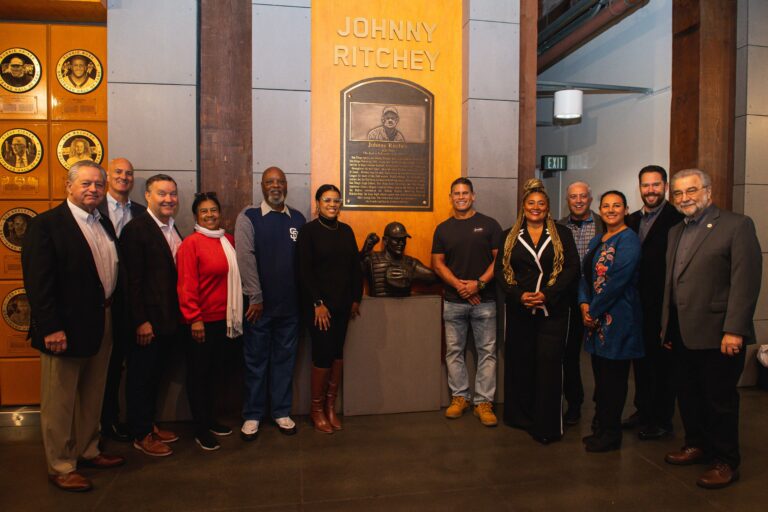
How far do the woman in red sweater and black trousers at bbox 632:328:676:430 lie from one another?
2.88m

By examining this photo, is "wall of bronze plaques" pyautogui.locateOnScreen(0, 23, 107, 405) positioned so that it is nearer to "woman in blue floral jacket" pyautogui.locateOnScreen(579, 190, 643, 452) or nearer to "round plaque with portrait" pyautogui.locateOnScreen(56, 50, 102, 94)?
"round plaque with portrait" pyautogui.locateOnScreen(56, 50, 102, 94)

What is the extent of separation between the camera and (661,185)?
3.54 meters

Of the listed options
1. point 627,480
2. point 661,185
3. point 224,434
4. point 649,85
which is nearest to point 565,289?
point 661,185

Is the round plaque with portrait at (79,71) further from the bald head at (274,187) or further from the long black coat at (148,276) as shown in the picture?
the bald head at (274,187)

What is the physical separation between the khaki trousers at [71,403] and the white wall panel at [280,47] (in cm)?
222

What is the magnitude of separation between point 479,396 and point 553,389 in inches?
27.6

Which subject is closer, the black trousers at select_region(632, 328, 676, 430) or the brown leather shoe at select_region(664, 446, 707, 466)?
the brown leather shoe at select_region(664, 446, 707, 466)

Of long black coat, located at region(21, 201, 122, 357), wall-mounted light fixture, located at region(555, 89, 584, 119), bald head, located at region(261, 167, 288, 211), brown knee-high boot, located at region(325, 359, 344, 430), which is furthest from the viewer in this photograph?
wall-mounted light fixture, located at region(555, 89, 584, 119)

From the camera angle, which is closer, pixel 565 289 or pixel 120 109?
pixel 565 289

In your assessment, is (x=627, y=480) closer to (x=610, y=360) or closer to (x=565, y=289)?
(x=610, y=360)

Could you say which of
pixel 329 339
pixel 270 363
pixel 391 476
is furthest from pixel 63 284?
pixel 391 476

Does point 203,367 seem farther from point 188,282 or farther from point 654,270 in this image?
point 654,270

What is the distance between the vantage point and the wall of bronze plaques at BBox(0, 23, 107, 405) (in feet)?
13.3

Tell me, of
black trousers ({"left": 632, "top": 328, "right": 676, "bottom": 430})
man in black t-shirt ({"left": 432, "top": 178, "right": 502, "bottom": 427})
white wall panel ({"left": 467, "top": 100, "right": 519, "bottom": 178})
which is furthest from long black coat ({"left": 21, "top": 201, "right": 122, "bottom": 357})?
black trousers ({"left": 632, "top": 328, "right": 676, "bottom": 430})
